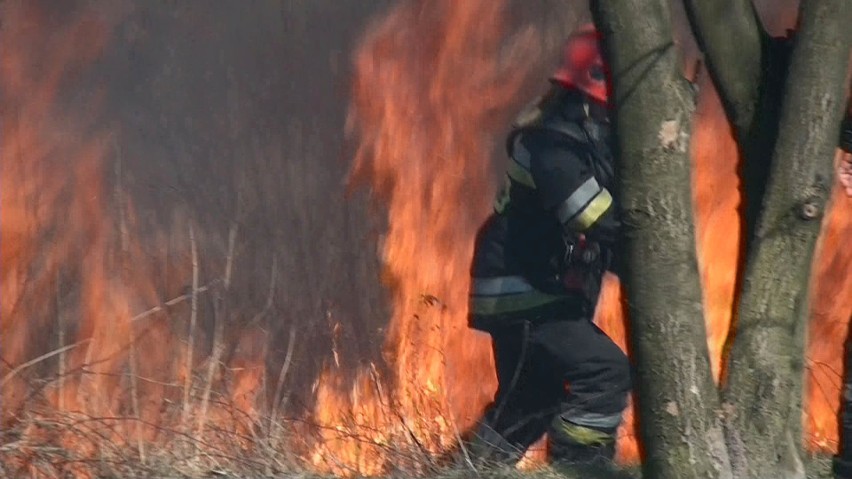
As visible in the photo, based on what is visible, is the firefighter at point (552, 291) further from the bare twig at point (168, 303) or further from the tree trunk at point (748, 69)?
the tree trunk at point (748, 69)

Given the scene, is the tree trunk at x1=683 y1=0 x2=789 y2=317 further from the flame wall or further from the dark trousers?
the flame wall

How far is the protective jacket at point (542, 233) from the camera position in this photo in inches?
231

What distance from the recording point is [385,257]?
241 inches

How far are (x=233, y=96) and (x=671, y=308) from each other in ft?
8.81

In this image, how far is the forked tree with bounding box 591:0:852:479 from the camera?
394 cm

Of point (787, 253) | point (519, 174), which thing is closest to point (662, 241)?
point (787, 253)

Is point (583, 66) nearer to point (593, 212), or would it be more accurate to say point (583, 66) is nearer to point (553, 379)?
point (593, 212)

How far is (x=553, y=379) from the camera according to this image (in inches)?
239

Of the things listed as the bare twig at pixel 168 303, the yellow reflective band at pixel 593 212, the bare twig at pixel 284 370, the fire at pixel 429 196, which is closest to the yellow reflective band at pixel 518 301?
the fire at pixel 429 196

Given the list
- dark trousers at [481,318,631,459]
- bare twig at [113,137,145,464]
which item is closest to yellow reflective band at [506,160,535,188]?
dark trousers at [481,318,631,459]

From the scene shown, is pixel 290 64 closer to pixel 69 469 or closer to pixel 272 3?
pixel 272 3

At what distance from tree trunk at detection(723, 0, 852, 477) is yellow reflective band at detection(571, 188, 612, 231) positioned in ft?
5.25

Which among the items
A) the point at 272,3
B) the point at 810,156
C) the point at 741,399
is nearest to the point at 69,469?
the point at 272,3

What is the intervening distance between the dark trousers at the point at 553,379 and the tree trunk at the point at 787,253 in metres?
1.74
